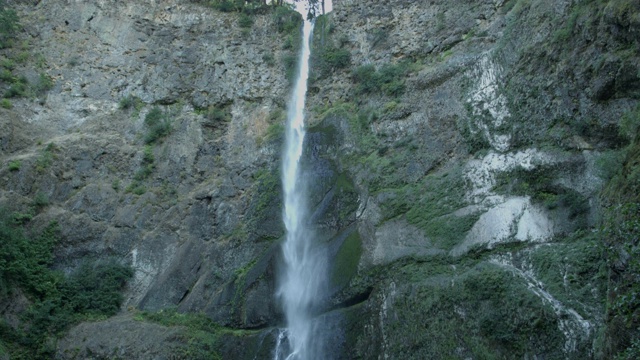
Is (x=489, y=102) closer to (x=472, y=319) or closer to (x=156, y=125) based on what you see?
(x=472, y=319)

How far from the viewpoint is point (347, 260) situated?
1747 centimetres

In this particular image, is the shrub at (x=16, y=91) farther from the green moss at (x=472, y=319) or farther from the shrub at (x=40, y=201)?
the green moss at (x=472, y=319)

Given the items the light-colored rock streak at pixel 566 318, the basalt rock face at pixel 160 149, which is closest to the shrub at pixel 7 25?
the basalt rock face at pixel 160 149

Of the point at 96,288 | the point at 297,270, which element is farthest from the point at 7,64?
the point at 297,270

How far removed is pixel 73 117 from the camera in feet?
78.7

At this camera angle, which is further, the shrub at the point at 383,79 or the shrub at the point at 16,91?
the shrub at the point at 16,91

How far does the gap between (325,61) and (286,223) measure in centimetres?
802

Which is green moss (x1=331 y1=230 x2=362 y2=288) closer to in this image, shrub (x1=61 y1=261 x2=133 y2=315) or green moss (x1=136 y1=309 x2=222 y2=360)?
green moss (x1=136 y1=309 x2=222 y2=360)

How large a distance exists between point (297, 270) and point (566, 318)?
26.6 ft

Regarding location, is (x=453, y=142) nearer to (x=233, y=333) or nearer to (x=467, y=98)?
(x=467, y=98)

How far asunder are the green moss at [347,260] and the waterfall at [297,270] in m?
0.48

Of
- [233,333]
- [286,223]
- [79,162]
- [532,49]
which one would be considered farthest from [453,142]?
[79,162]

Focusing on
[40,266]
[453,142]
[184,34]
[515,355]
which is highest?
[184,34]

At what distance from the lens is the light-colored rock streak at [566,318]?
41.2 ft
